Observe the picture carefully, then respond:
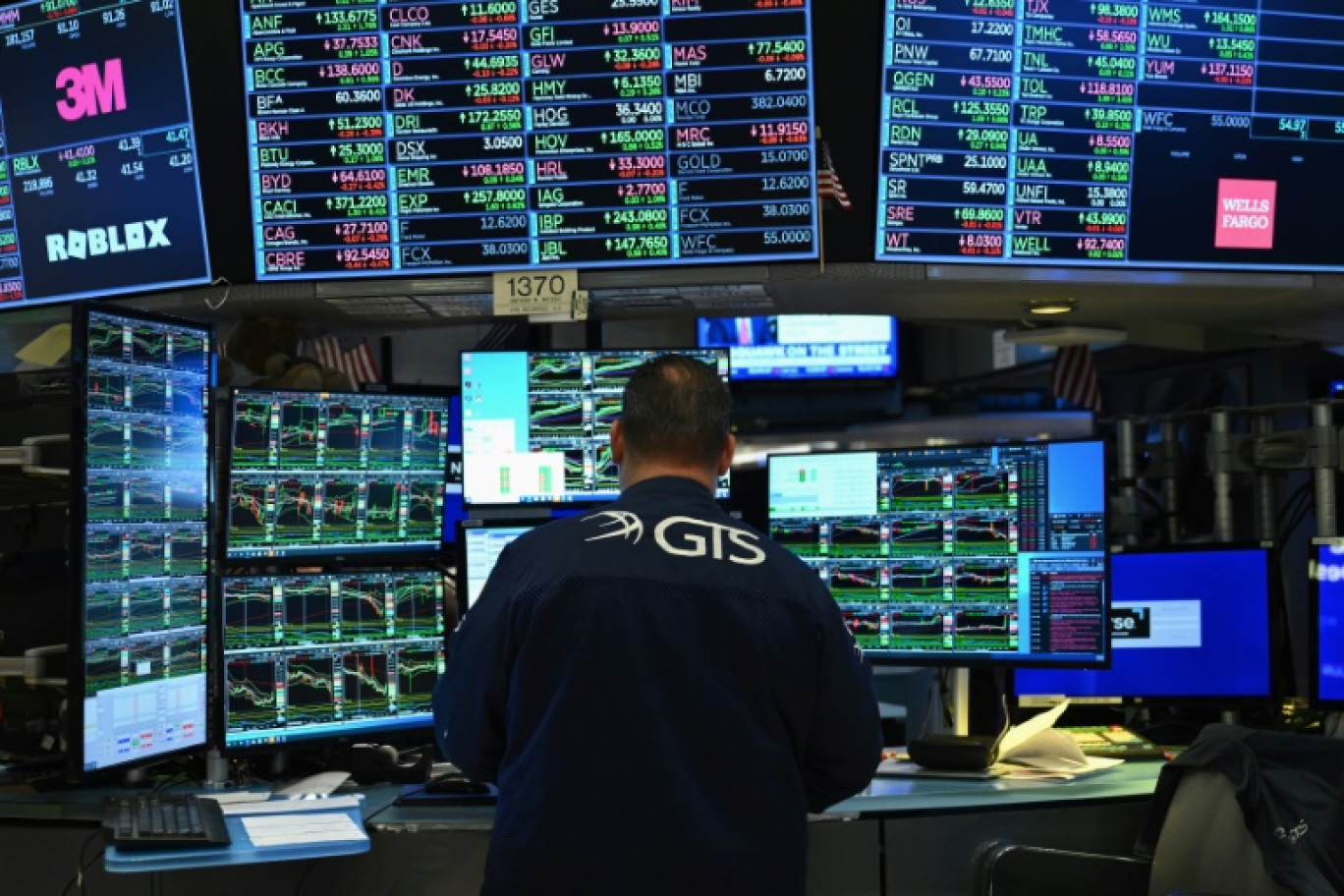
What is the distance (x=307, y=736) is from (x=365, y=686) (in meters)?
0.17

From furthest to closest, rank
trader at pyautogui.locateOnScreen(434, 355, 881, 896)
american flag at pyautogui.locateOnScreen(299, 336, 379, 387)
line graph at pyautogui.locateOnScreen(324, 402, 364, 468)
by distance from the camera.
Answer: american flag at pyautogui.locateOnScreen(299, 336, 379, 387) → line graph at pyautogui.locateOnScreen(324, 402, 364, 468) → trader at pyautogui.locateOnScreen(434, 355, 881, 896)

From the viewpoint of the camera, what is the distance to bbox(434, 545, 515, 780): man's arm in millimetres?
2531

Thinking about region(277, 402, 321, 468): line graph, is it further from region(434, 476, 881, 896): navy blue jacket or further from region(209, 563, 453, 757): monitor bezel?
region(434, 476, 881, 896): navy blue jacket

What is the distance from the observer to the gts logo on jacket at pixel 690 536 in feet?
8.20

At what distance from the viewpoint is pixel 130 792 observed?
3527 mm

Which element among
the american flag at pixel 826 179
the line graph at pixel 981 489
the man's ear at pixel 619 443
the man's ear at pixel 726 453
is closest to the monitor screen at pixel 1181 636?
the line graph at pixel 981 489

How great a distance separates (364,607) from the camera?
3.71 metres

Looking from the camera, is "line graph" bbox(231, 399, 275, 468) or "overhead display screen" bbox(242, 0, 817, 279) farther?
"overhead display screen" bbox(242, 0, 817, 279)

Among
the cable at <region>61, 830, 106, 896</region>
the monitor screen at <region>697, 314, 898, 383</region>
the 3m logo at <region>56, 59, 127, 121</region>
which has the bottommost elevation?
the cable at <region>61, 830, 106, 896</region>

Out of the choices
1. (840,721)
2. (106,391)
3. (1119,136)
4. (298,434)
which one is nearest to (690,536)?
(840,721)

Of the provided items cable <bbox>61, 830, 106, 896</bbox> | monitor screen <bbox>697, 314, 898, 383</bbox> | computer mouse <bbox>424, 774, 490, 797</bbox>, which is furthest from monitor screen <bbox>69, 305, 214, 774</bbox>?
monitor screen <bbox>697, 314, 898, 383</bbox>

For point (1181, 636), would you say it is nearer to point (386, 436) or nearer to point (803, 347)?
point (386, 436)

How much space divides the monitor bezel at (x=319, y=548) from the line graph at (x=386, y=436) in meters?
0.04

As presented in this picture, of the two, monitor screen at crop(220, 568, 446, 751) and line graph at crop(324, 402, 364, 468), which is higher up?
line graph at crop(324, 402, 364, 468)
